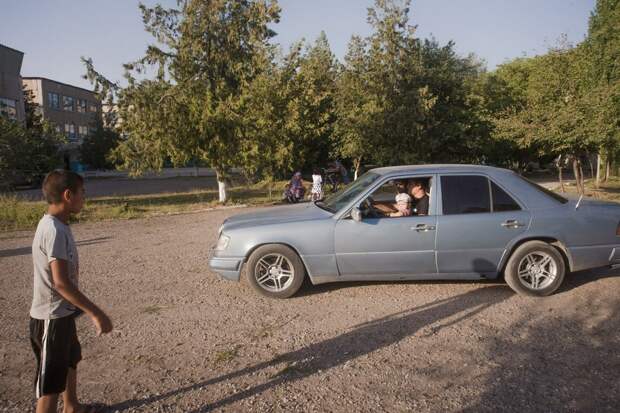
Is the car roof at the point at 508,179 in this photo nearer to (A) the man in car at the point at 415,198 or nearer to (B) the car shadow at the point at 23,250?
(A) the man in car at the point at 415,198

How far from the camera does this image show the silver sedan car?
5.49 metres

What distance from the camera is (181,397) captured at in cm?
344

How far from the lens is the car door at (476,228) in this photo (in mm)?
5500

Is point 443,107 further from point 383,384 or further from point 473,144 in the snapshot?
point 383,384

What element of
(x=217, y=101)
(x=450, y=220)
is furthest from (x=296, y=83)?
(x=450, y=220)

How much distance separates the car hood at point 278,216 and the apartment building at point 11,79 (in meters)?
37.0

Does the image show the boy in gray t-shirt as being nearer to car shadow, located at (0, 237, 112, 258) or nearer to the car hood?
the car hood

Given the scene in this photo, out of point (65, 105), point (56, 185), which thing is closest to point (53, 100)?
point (65, 105)

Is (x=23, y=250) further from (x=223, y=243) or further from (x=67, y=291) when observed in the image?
(x=67, y=291)

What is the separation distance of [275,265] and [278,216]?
2.17ft

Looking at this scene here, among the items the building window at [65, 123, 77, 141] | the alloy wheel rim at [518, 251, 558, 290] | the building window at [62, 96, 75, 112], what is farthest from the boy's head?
the building window at [62, 96, 75, 112]

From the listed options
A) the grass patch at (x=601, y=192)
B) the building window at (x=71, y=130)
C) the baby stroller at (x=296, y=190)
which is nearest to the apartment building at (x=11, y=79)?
the building window at (x=71, y=130)

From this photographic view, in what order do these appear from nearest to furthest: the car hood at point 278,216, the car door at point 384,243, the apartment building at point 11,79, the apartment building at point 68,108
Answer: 1. the car door at point 384,243
2. the car hood at point 278,216
3. the apartment building at point 11,79
4. the apartment building at point 68,108

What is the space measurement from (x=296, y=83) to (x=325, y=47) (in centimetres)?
1349
